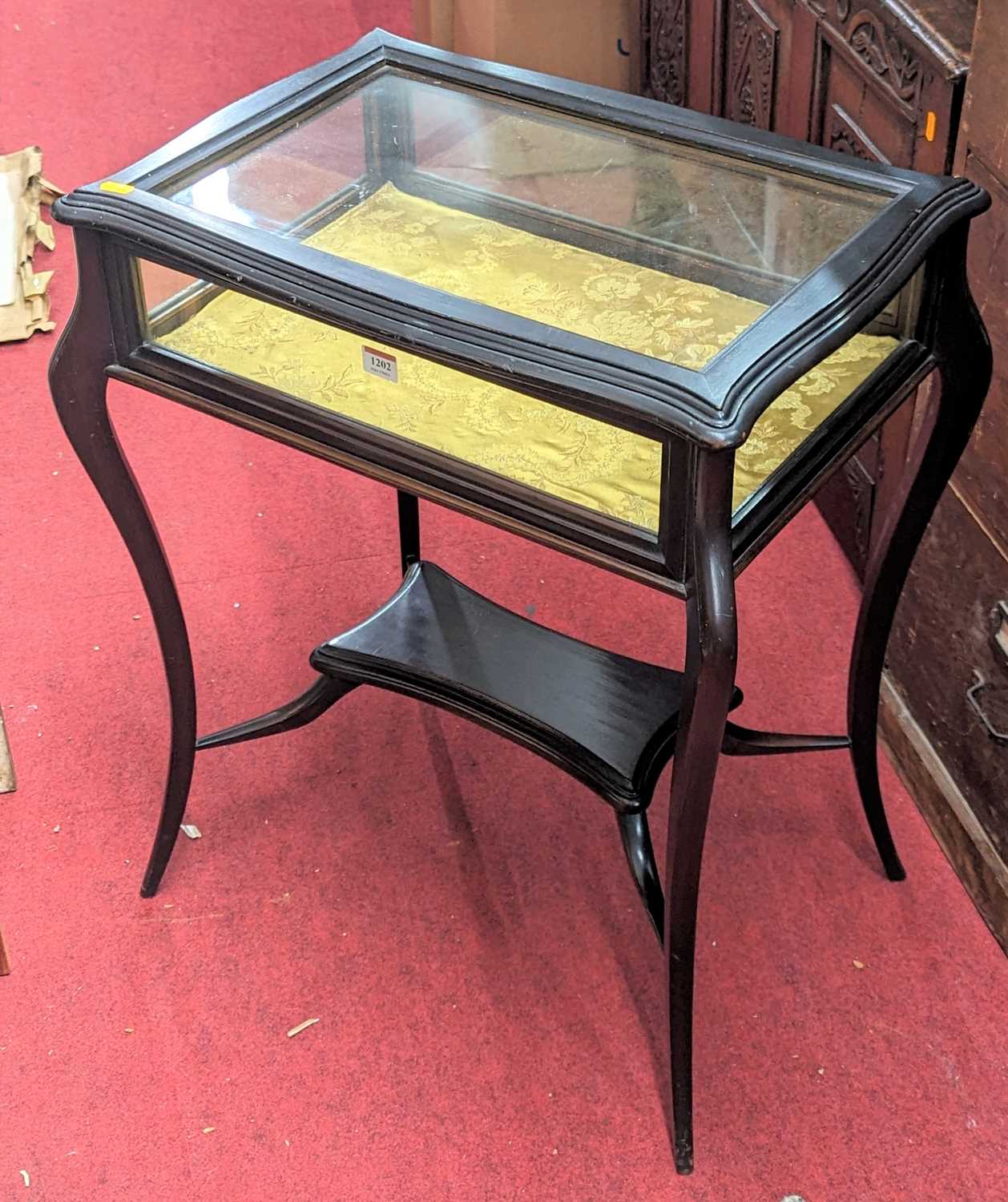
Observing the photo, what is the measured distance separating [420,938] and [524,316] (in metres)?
1.05

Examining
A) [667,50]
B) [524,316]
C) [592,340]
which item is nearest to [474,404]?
[524,316]

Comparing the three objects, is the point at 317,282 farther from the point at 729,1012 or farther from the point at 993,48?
the point at 729,1012

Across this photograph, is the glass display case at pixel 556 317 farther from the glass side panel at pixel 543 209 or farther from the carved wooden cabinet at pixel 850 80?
the carved wooden cabinet at pixel 850 80

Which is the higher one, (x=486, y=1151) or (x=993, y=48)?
(x=993, y=48)

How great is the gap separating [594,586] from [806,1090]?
3.54ft

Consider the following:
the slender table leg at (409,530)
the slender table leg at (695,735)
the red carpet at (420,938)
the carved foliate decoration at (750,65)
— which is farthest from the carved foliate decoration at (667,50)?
the slender table leg at (695,735)

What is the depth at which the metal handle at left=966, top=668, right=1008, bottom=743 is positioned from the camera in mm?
2174

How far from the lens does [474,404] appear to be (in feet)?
5.44

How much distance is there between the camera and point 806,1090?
6.70 ft

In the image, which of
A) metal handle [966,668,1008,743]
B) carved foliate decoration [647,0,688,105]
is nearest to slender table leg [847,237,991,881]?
metal handle [966,668,1008,743]

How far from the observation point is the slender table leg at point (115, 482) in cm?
171

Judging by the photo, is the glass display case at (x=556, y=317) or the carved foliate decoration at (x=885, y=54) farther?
the carved foliate decoration at (x=885, y=54)

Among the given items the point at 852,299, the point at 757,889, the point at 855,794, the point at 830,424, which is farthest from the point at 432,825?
the point at 852,299

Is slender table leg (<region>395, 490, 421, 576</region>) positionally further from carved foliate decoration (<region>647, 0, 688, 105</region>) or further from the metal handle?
carved foliate decoration (<region>647, 0, 688, 105</region>)
